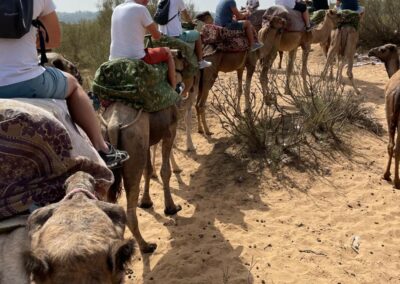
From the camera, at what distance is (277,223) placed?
212 inches

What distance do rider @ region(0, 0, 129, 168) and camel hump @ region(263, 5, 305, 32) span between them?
24.4 ft

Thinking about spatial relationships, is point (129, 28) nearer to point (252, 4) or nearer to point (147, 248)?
point (147, 248)

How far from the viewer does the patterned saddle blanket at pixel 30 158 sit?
1.94m

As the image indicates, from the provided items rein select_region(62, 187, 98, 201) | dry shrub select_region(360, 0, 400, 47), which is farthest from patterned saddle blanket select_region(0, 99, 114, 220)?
dry shrub select_region(360, 0, 400, 47)

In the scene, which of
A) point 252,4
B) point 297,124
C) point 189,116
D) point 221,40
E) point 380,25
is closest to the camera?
point 297,124

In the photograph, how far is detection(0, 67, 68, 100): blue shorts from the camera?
255cm

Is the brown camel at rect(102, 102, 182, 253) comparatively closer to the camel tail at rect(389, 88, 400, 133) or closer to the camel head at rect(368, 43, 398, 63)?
the camel tail at rect(389, 88, 400, 133)

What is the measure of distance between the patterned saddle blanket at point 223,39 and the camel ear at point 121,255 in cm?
687

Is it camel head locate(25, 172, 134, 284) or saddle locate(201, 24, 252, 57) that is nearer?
camel head locate(25, 172, 134, 284)

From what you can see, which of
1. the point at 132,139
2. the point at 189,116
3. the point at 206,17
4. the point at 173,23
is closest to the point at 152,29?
the point at 132,139

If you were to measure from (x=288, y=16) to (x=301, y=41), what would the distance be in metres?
0.86

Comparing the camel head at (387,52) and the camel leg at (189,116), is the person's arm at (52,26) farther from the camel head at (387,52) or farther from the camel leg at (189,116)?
the camel head at (387,52)

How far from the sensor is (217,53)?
326 inches

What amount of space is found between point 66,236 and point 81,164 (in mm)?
850
